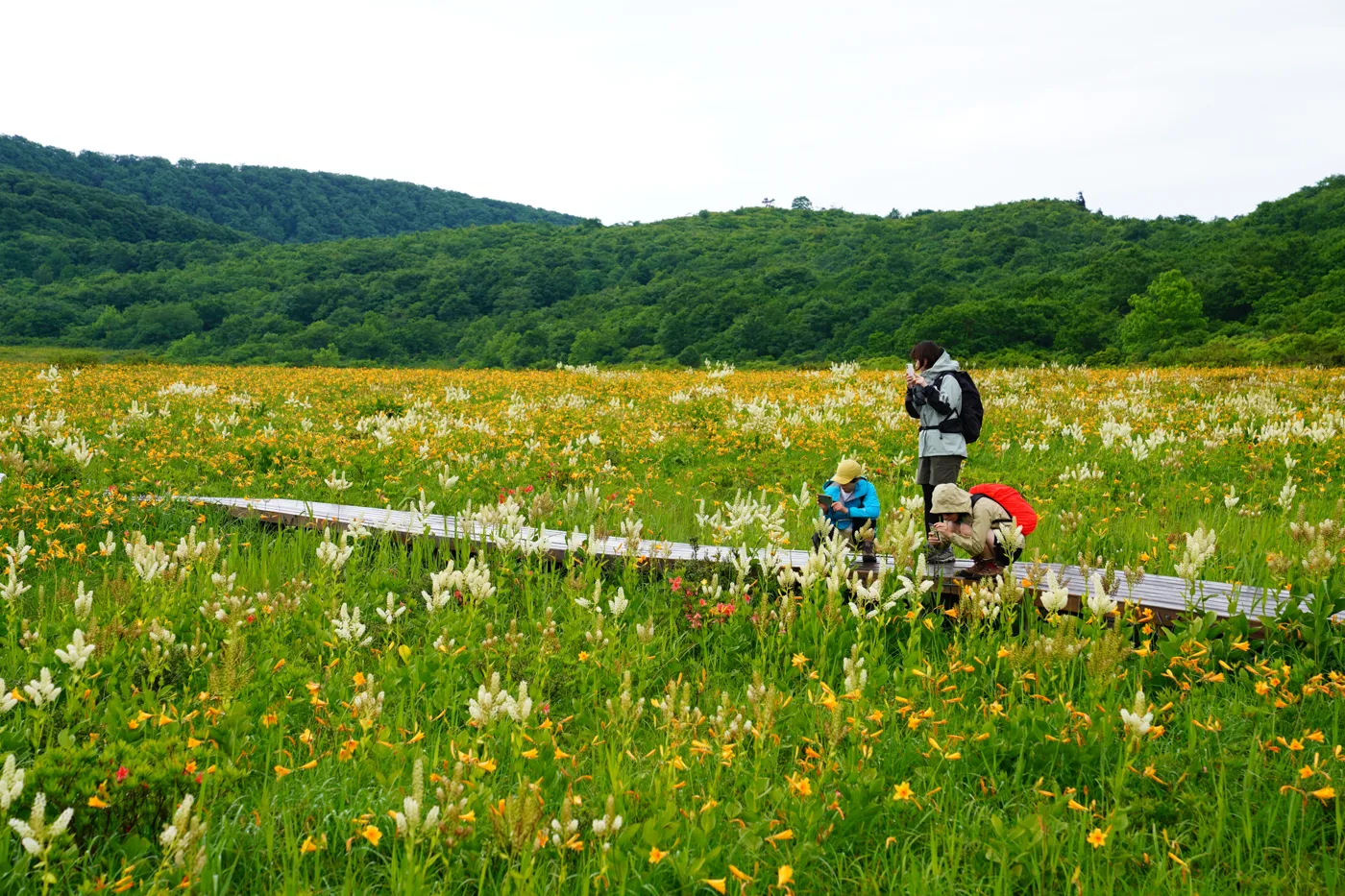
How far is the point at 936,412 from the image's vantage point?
7.10 meters

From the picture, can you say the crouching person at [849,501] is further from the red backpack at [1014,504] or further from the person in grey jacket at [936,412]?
the red backpack at [1014,504]

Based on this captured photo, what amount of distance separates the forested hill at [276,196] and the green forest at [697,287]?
3729 cm

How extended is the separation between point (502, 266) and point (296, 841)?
84.8m

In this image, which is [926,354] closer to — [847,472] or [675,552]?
[847,472]

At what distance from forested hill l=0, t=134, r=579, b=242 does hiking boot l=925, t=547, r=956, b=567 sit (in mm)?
136268

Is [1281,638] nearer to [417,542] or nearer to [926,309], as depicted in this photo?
[417,542]

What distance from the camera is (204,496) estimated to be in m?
8.24

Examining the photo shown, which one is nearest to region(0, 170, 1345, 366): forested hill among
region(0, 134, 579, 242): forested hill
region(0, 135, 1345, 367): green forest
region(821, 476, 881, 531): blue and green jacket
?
region(0, 135, 1345, 367): green forest

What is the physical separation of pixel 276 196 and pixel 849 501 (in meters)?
173

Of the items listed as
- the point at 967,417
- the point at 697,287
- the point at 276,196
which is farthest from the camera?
the point at 276,196

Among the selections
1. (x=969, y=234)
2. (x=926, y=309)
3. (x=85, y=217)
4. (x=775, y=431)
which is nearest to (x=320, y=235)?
(x=85, y=217)

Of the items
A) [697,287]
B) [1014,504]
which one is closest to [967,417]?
[1014,504]

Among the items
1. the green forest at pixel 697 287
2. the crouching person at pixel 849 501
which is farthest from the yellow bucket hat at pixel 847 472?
the green forest at pixel 697 287

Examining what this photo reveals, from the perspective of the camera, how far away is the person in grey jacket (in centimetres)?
701
